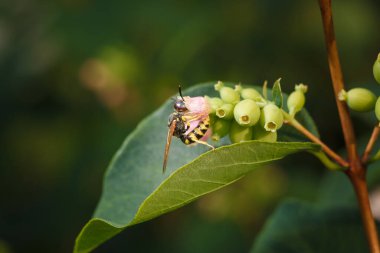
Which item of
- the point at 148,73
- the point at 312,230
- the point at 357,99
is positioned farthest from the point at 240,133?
the point at 148,73

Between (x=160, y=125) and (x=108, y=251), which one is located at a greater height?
(x=160, y=125)

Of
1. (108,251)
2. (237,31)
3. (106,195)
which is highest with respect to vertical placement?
(237,31)

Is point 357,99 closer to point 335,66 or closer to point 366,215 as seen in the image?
point 335,66

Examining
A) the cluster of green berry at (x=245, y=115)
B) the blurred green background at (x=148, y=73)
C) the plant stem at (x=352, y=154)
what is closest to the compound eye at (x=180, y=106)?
the cluster of green berry at (x=245, y=115)

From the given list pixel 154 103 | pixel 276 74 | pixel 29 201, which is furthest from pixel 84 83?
pixel 276 74

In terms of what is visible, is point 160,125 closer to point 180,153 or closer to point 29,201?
point 180,153

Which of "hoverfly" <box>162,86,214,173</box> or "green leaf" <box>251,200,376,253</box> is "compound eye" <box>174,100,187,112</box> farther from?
"green leaf" <box>251,200,376,253</box>

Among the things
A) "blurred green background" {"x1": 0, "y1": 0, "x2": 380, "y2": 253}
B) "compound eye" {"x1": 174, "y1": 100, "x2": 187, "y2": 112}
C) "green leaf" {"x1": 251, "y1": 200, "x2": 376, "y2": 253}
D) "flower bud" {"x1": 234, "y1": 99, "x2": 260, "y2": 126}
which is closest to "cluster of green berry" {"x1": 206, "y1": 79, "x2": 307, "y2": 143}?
"flower bud" {"x1": 234, "y1": 99, "x2": 260, "y2": 126}
